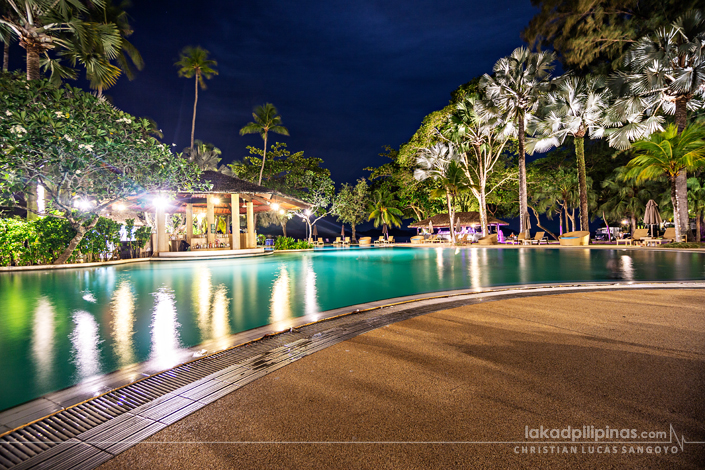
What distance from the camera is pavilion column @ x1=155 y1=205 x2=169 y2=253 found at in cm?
1701

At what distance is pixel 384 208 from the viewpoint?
39.3m

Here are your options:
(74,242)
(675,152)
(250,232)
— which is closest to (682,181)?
(675,152)

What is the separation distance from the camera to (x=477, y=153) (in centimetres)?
2472

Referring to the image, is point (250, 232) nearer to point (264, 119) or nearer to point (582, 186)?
point (264, 119)

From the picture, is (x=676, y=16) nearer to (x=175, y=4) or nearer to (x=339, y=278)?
(x=339, y=278)

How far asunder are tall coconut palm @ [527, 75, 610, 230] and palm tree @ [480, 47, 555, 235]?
80 centimetres

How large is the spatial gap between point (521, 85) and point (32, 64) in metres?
24.8

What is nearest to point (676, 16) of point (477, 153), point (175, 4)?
point (477, 153)

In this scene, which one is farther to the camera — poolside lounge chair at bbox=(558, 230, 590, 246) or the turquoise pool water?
poolside lounge chair at bbox=(558, 230, 590, 246)

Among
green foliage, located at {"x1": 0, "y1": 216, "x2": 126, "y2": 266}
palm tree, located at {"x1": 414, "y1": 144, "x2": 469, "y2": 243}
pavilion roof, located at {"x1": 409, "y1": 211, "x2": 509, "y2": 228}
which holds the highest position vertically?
palm tree, located at {"x1": 414, "y1": 144, "x2": 469, "y2": 243}

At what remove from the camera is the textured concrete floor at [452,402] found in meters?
1.49

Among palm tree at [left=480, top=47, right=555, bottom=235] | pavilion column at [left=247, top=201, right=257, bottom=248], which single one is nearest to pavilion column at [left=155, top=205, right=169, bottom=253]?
pavilion column at [left=247, top=201, right=257, bottom=248]

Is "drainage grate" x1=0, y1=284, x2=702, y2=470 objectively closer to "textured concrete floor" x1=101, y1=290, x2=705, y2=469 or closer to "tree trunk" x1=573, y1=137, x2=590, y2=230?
"textured concrete floor" x1=101, y1=290, x2=705, y2=469

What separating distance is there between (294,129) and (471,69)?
37.2 metres
